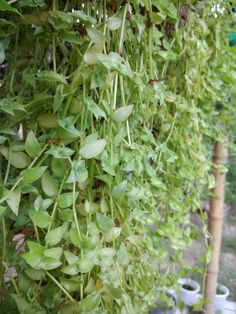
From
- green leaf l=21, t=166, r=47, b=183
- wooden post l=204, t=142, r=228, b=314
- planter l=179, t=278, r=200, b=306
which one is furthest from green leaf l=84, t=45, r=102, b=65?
planter l=179, t=278, r=200, b=306

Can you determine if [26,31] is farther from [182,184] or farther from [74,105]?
[182,184]

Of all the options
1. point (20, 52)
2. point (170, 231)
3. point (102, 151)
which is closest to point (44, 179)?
point (102, 151)

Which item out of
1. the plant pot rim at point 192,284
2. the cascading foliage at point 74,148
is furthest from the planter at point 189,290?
the cascading foliage at point 74,148

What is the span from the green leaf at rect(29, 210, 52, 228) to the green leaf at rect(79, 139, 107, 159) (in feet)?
0.22

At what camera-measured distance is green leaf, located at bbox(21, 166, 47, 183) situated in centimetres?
32

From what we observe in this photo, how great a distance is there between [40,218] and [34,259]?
38mm

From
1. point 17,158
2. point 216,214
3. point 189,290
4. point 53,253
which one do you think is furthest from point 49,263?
point 189,290

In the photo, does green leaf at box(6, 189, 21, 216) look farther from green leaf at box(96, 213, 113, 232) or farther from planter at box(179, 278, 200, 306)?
planter at box(179, 278, 200, 306)

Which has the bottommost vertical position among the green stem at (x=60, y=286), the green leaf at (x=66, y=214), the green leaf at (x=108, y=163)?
the green stem at (x=60, y=286)

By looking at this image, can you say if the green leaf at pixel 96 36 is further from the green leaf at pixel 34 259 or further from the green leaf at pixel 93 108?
the green leaf at pixel 34 259

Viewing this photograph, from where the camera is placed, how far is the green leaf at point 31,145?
330 millimetres

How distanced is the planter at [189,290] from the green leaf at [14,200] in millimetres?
1027

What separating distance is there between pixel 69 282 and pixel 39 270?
0.03 m

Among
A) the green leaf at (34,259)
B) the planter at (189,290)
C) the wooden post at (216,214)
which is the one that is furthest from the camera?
the planter at (189,290)
